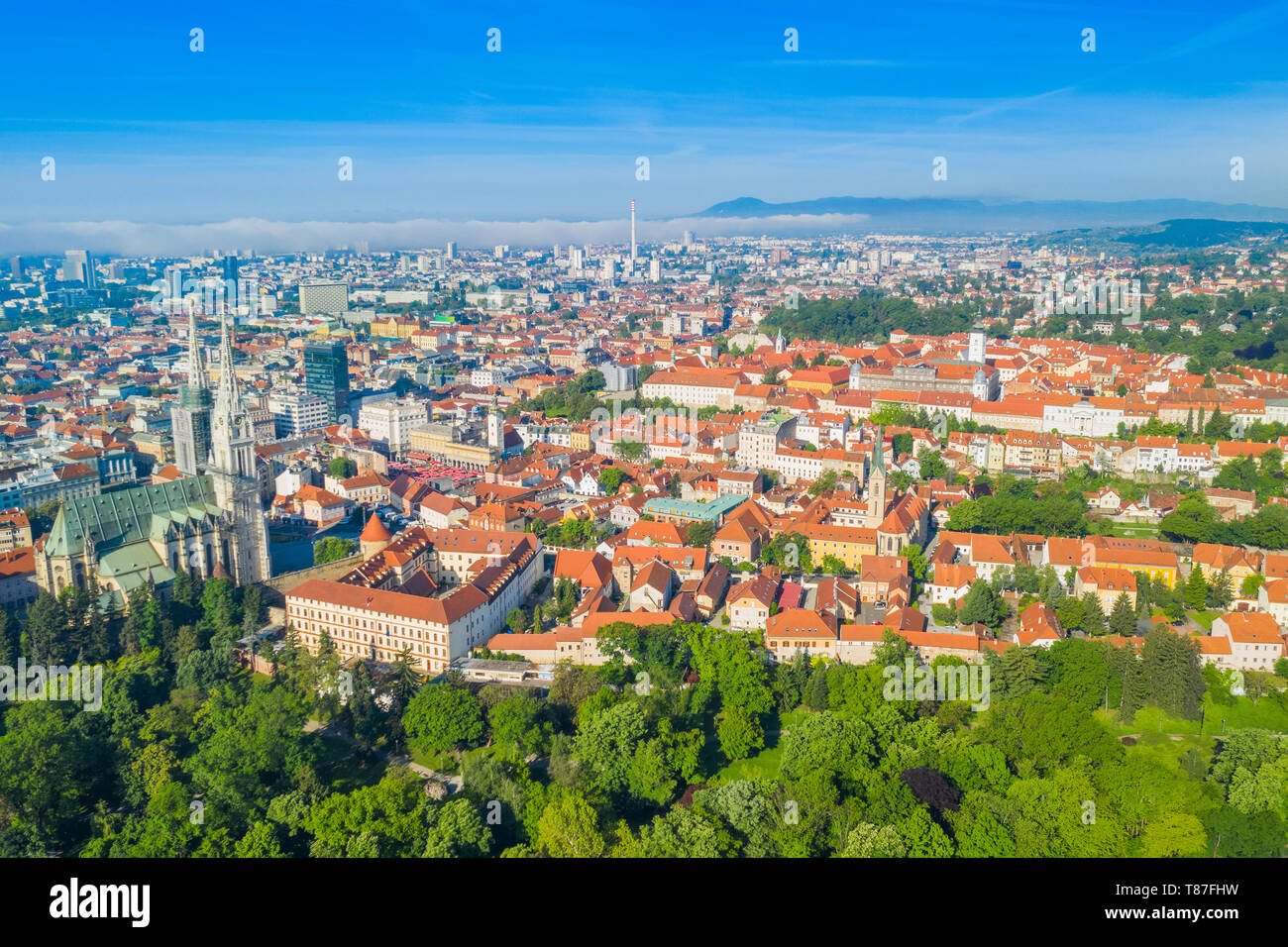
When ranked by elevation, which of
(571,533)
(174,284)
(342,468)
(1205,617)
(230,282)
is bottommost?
(1205,617)

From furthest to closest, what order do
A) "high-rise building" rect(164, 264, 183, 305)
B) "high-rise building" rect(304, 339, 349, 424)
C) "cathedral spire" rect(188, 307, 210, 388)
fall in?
1. "high-rise building" rect(164, 264, 183, 305)
2. "high-rise building" rect(304, 339, 349, 424)
3. "cathedral spire" rect(188, 307, 210, 388)

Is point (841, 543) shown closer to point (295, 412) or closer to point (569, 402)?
point (569, 402)

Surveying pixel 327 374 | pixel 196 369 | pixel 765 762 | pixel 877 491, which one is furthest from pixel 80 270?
pixel 765 762

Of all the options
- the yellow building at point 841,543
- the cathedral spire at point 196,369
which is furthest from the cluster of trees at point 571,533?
the cathedral spire at point 196,369

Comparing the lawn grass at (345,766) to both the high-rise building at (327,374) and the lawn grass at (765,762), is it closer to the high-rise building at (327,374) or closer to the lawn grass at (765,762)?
the lawn grass at (765,762)

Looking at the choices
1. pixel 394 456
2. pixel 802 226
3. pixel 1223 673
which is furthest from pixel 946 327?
pixel 802 226

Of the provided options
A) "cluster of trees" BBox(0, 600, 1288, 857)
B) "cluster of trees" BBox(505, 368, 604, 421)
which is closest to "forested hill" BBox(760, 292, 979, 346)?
"cluster of trees" BBox(505, 368, 604, 421)

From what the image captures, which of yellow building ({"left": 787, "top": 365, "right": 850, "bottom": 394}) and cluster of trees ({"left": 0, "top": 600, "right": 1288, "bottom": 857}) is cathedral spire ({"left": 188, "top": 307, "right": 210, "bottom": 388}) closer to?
cluster of trees ({"left": 0, "top": 600, "right": 1288, "bottom": 857})
